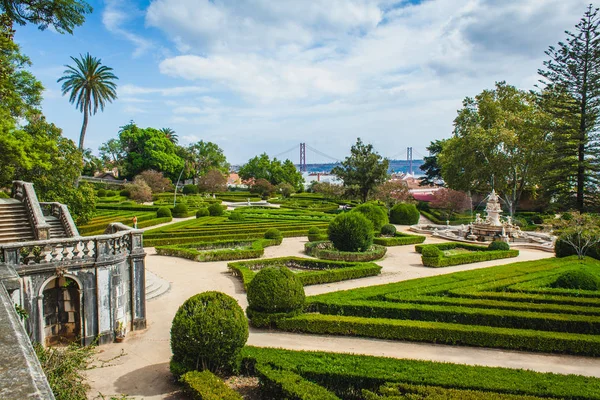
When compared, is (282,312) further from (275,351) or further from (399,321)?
(399,321)

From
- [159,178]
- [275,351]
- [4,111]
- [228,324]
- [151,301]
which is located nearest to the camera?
[228,324]

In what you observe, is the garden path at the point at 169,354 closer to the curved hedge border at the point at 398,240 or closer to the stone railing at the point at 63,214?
the stone railing at the point at 63,214

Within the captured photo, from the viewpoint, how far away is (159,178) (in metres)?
61.7

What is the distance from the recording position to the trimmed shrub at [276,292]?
12.3 m

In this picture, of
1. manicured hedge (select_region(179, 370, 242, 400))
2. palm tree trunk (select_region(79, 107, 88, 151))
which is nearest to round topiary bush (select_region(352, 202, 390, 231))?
manicured hedge (select_region(179, 370, 242, 400))

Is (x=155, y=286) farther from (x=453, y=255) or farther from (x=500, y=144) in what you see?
(x=500, y=144)

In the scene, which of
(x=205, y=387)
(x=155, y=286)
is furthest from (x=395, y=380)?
(x=155, y=286)

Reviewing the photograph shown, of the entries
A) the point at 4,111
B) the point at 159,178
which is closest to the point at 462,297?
the point at 4,111

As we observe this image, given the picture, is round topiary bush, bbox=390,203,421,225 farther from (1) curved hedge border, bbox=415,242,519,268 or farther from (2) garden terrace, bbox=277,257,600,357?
(2) garden terrace, bbox=277,257,600,357

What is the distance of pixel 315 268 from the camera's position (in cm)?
2053

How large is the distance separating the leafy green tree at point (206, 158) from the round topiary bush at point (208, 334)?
7758 centimetres

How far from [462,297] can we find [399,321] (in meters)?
3.28

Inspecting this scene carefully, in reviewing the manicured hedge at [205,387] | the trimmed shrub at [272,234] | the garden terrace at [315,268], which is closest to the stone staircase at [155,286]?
the garden terrace at [315,268]

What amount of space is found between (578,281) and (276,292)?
439 inches
